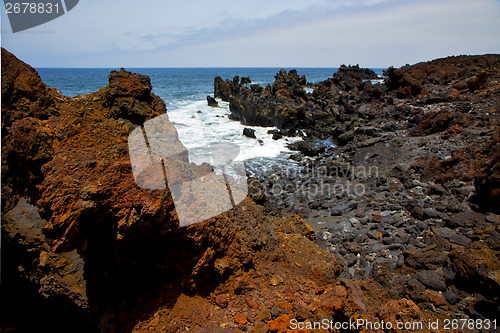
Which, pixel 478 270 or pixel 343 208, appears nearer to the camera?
pixel 478 270

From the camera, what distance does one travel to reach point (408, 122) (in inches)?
549

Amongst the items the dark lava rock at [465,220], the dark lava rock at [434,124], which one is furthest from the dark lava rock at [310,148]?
the dark lava rock at [465,220]

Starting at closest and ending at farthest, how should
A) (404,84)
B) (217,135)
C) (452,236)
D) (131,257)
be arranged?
(131,257)
(452,236)
(217,135)
(404,84)

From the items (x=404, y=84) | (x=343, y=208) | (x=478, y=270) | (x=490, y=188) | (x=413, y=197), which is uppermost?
(x=404, y=84)

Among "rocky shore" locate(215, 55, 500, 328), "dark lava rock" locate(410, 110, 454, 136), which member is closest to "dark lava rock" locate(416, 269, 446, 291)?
"rocky shore" locate(215, 55, 500, 328)

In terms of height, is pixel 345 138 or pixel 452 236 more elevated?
pixel 345 138

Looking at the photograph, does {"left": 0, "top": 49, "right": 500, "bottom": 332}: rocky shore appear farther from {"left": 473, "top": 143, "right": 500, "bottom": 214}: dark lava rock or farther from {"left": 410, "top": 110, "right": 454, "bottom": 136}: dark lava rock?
{"left": 410, "top": 110, "right": 454, "bottom": 136}: dark lava rock

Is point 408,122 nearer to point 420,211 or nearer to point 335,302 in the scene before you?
point 420,211

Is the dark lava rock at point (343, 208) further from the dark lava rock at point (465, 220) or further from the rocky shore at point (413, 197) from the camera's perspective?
the dark lava rock at point (465, 220)

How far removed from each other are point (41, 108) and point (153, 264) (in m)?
1.83

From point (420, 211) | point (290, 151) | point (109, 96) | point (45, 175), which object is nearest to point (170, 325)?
point (45, 175)

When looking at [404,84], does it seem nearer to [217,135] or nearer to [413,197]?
[217,135]

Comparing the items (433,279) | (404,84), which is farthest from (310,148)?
(404,84)

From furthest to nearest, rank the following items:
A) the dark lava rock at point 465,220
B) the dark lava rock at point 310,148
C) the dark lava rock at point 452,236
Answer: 1. the dark lava rock at point 310,148
2. the dark lava rock at point 465,220
3. the dark lava rock at point 452,236
